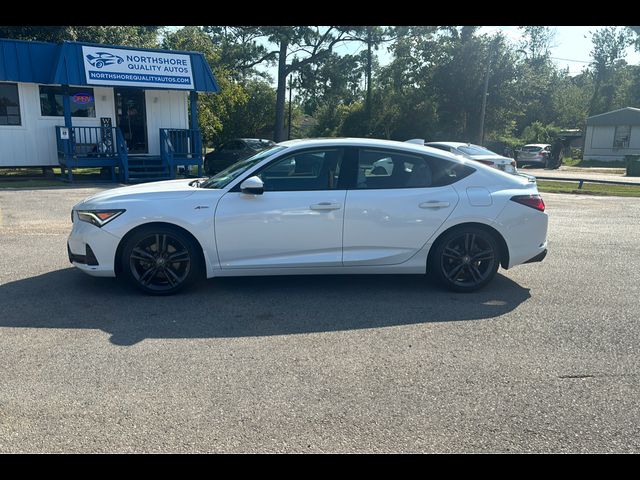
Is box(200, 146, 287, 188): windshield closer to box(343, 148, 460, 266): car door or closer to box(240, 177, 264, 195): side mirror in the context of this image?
box(240, 177, 264, 195): side mirror

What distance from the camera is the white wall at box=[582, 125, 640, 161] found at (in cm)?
3850

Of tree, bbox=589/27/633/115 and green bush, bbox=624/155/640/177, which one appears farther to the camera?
tree, bbox=589/27/633/115

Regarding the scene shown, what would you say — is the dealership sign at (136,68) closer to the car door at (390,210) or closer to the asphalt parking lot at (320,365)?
the asphalt parking lot at (320,365)

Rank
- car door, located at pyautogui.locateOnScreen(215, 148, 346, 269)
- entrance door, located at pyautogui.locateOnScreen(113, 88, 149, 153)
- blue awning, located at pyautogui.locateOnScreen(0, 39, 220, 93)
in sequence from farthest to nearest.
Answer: entrance door, located at pyautogui.locateOnScreen(113, 88, 149, 153) → blue awning, located at pyautogui.locateOnScreen(0, 39, 220, 93) → car door, located at pyautogui.locateOnScreen(215, 148, 346, 269)

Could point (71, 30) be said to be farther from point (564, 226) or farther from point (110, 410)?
point (110, 410)

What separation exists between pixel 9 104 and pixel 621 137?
39676 mm

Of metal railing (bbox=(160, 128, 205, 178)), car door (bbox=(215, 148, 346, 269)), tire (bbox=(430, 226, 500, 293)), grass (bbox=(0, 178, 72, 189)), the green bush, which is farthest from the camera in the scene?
the green bush

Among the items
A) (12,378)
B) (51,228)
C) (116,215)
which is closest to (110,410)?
(12,378)

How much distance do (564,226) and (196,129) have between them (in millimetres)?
13017

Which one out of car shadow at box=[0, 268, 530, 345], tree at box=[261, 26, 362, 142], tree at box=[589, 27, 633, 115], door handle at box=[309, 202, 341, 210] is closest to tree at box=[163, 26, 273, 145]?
tree at box=[261, 26, 362, 142]

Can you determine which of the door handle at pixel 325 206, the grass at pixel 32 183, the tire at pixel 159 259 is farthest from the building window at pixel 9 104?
the door handle at pixel 325 206

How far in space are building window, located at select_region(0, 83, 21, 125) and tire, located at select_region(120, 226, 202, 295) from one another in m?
15.2

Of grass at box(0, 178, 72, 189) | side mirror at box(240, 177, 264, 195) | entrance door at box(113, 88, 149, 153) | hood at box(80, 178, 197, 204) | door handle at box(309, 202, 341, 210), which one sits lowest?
grass at box(0, 178, 72, 189)

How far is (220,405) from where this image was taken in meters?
3.24
